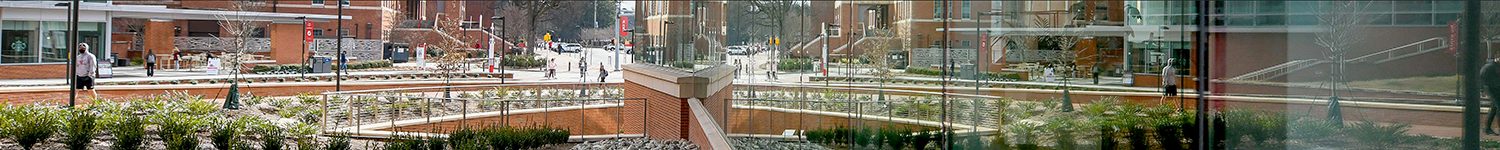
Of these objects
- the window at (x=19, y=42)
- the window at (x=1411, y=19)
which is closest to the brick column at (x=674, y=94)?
the window at (x=1411, y=19)

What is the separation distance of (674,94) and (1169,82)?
13.9 m

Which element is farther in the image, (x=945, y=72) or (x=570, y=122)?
(x=570, y=122)

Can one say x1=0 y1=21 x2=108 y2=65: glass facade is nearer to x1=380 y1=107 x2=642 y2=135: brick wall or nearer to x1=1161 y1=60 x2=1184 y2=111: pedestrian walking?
x1=380 y1=107 x2=642 y2=135: brick wall

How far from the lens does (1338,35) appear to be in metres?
4.30

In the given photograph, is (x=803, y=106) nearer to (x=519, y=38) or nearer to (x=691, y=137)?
(x=691, y=137)

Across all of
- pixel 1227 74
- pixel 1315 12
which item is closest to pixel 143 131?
pixel 1227 74

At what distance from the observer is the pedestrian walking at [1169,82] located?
4.89 metres

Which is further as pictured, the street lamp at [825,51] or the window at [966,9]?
the street lamp at [825,51]

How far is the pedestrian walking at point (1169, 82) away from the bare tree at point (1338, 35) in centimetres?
50

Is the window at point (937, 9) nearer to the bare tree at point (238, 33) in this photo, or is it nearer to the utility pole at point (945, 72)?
the utility pole at point (945, 72)

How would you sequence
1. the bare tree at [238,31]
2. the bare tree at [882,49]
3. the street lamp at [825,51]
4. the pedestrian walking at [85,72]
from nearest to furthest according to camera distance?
the bare tree at [882,49], the street lamp at [825,51], the pedestrian walking at [85,72], the bare tree at [238,31]

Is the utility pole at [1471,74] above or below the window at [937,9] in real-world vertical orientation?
below

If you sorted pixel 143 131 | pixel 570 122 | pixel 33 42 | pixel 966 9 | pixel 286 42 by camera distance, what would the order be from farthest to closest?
1. pixel 286 42
2. pixel 33 42
3. pixel 570 122
4. pixel 143 131
5. pixel 966 9

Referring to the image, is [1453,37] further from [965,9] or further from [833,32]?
[833,32]
